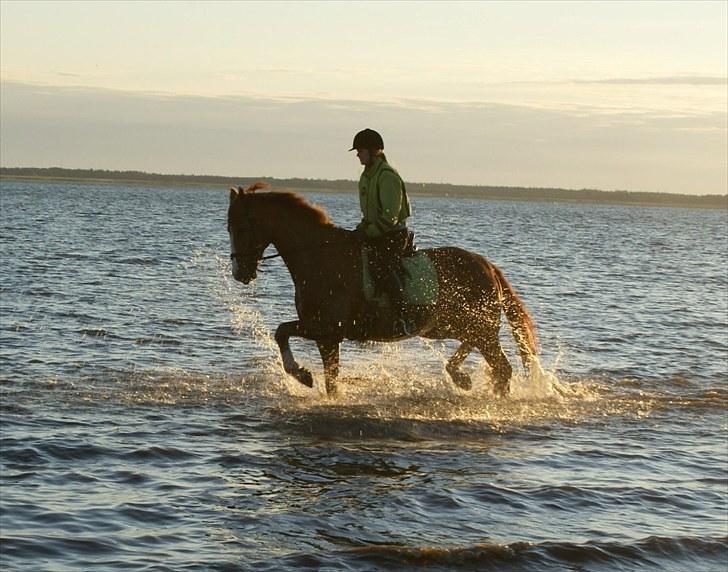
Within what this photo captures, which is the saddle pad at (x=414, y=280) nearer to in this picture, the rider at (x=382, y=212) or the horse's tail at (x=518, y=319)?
the rider at (x=382, y=212)

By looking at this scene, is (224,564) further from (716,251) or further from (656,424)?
(716,251)

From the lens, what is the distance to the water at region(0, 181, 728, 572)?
32.7 feet

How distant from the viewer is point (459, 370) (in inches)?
640

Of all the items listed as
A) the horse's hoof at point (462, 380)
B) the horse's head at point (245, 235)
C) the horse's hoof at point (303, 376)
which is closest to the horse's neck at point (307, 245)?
the horse's head at point (245, 235)

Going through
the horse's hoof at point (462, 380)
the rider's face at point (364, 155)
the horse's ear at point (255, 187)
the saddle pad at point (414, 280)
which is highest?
the rider's face at point (364, 155)

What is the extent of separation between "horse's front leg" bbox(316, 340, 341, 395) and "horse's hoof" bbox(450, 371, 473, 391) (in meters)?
1.58

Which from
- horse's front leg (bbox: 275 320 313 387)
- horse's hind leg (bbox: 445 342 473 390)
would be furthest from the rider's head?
horse's hind leg (bbox: 445 342 473 390)

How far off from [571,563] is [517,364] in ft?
37.8

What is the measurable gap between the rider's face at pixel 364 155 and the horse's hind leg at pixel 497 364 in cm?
298

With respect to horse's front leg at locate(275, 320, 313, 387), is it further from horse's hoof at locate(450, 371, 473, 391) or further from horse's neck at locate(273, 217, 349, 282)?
horse's hoof at locate(450, 371, 473, 391)

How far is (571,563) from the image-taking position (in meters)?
9.88

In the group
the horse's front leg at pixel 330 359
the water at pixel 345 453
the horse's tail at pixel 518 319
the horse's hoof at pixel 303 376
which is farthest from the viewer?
the horse's tail at pixel 518 319

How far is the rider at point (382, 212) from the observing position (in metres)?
14.5

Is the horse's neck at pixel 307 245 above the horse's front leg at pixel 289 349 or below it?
above
